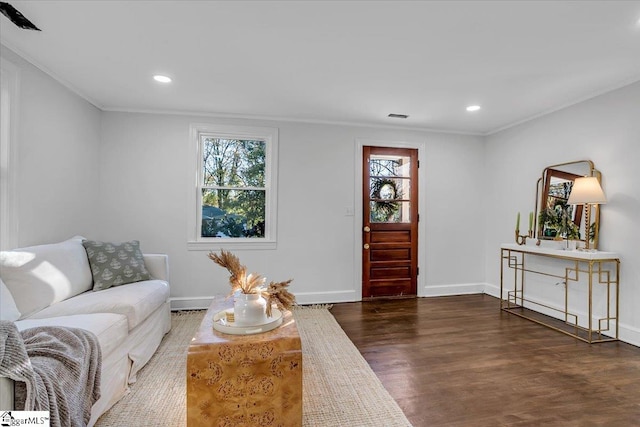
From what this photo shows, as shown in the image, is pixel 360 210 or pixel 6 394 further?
pixel 360 210

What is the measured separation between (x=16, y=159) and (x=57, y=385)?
2.04 metres

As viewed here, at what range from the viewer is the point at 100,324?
1916 millimetres

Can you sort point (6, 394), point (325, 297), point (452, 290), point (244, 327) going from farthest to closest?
point (452, 290), point (325, 297), point (244, 327), point (6, 394)

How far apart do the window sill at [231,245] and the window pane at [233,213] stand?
0.11m

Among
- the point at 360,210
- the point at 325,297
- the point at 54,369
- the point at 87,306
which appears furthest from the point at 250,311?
the point at 360,210

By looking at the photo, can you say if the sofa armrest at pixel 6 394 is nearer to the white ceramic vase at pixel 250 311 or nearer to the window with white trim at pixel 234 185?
the white ceramic vase at pixel 250 311

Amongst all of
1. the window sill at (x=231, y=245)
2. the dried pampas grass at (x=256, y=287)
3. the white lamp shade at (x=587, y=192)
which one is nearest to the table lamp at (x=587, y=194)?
the white lamp shade at (x=587, y=192)

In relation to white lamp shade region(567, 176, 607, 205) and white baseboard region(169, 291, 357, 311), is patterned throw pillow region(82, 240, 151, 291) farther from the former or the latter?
white lamp shade region(567, 176, 607, 205)

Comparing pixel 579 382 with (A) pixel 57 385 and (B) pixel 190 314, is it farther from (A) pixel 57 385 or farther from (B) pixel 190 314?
(B) pixel 190 314

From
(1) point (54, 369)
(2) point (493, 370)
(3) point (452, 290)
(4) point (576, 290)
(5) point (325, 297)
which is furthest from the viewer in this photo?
(3) point (452, 290)

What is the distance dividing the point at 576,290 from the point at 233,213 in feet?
13.2

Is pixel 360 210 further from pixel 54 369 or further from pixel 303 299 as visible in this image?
pixel 54 369

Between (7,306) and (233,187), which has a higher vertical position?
(233,187)

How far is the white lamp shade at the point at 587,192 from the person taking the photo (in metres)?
2.96
